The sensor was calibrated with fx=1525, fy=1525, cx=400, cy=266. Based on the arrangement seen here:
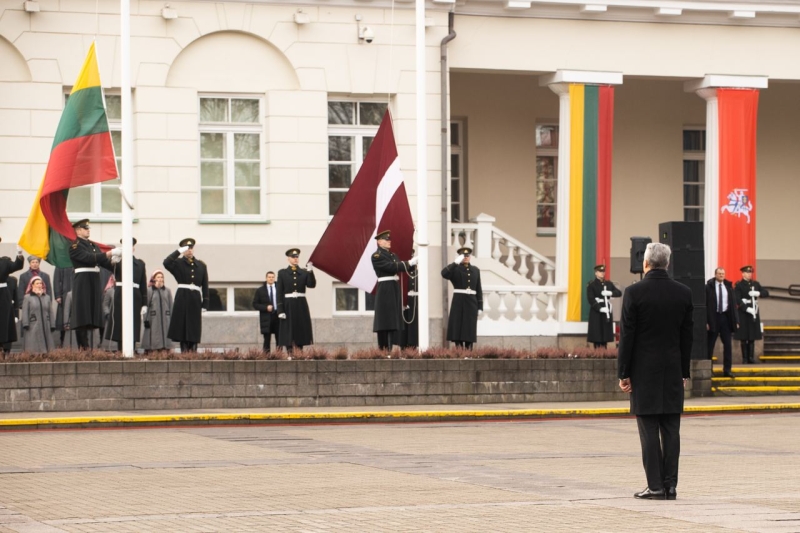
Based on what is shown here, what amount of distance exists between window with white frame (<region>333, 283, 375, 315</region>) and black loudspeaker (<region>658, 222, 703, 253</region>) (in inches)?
216

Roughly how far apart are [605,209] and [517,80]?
3932mm

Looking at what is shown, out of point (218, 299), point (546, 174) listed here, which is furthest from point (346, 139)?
point (546, 174)

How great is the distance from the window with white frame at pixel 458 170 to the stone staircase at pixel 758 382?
6.72m

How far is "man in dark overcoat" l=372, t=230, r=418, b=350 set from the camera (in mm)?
21469

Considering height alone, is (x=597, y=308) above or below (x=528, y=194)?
below

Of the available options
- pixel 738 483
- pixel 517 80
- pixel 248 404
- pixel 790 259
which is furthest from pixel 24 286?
pixel 790 259

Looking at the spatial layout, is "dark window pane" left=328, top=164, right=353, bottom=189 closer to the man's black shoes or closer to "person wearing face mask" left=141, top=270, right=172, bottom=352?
"person wearing face mask" left=141, top=270, right=172, bottom=352

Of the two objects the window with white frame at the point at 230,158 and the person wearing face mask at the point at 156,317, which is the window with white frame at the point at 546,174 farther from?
the person wearing face mask at the point at 156,317

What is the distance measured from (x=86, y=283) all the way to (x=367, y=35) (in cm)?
744

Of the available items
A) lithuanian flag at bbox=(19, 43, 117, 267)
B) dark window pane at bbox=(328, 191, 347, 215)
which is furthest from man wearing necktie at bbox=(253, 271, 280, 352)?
lithuanian flag at bbox=(19, 43, 117, 267)

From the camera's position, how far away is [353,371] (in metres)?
19.1

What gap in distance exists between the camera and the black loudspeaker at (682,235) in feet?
74.5

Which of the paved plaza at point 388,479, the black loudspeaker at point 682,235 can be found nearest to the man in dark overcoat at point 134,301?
the paved plaza at point 388,479

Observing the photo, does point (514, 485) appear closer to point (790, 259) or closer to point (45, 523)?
point (45, 523)
